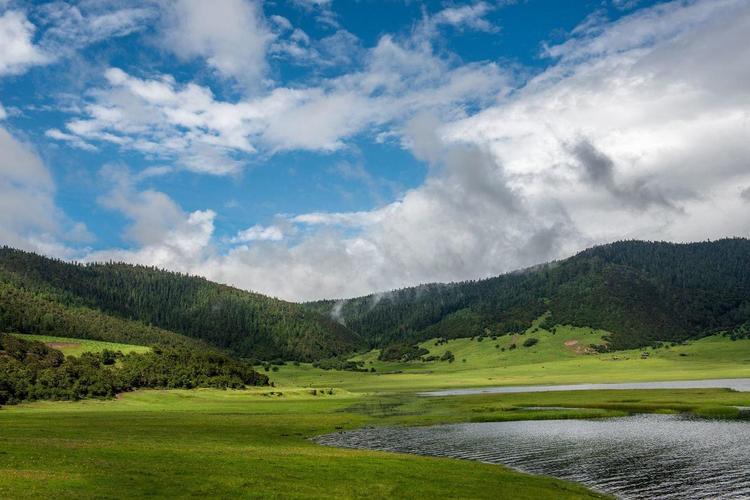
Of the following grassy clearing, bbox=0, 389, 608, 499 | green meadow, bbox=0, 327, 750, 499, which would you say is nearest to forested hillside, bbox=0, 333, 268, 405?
green meadow, bbox=0, 327, 750, 499

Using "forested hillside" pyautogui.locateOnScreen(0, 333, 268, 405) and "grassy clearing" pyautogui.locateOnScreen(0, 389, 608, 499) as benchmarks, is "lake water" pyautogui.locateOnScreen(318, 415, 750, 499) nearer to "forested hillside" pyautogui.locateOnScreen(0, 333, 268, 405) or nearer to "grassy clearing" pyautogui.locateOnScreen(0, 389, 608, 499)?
"grassy clearing" pyautogui.locateOnScreen(0, 389, 608, 499)

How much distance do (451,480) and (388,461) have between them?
10.5 metres

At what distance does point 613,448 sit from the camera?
231 feet

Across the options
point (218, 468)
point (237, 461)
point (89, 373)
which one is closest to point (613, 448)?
point (237, 461)

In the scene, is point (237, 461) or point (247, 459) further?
point (247, 459)

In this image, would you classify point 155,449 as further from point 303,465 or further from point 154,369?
point 154,369

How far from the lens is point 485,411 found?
123375 millimetres

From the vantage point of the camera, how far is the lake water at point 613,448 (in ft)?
167

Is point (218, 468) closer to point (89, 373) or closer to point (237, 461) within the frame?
point (237, 461)

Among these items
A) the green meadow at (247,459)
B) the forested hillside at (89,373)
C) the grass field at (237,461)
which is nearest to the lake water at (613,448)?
the green meadow at (247,459)

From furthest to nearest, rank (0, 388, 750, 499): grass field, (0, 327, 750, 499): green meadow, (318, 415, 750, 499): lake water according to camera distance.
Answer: (318, 415, 750, 499): lake water < (0, 327, 750, 499): green meadow < (0, 388, 750, 499): grass field

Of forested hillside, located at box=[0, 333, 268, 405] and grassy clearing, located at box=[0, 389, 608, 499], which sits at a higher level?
forested hillside, located at box=[0, 333, 268, 405]

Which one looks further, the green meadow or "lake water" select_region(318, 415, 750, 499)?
"lake water" select_region(318, 415, 750, 499)

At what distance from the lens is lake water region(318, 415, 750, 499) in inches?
2007
